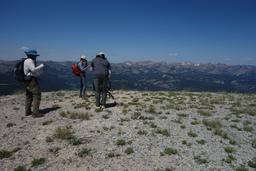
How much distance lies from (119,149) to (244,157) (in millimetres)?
4791

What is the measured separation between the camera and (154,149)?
10.3m


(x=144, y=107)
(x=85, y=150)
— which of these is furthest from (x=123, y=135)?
(x=144, y=107)

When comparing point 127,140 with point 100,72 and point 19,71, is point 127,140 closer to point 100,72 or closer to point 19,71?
point 100,72

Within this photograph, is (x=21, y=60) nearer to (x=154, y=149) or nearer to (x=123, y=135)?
(x=123, y=135)

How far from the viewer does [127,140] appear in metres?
11.1

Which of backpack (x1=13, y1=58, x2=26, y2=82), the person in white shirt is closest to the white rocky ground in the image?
the person in white shirt

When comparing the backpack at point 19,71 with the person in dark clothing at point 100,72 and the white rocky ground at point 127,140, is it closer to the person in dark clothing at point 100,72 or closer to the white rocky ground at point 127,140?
the white rocky ground at point 127,140

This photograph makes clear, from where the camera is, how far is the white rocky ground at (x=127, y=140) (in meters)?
9.09

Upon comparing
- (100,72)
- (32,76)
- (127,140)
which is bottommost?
(127,140)

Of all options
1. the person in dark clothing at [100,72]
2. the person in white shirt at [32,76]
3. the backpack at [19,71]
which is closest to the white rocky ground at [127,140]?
the person in white shirt at [32,76]

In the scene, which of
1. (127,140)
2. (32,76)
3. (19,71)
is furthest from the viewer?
(32,76)

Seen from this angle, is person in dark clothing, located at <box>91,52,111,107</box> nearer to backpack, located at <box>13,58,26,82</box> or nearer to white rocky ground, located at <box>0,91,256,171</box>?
white rocky ground, located at <box>0,91,256,171</box>

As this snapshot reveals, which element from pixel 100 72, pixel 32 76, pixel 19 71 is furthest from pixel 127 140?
pixel 19 71

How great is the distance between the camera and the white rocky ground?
9.09 metres
